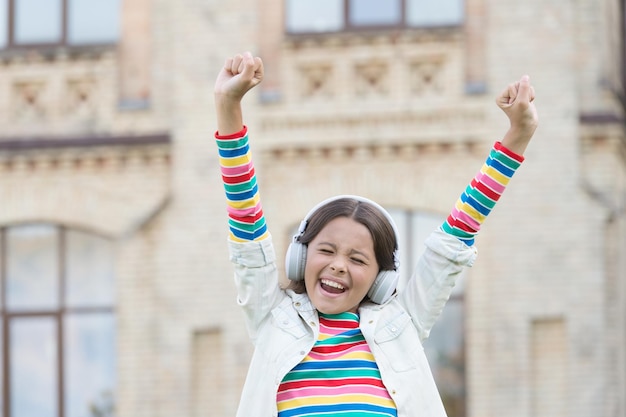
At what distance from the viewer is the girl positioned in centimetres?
485

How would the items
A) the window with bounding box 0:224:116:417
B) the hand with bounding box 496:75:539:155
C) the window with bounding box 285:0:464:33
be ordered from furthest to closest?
1. the window with bounding box 0:224:116:417
2. the window with bounding box 285:0:464:33
3. the hand with bounding box 496:75:539:155

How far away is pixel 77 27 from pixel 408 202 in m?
3.71

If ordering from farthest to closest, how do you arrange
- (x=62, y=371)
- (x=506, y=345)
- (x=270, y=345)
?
(x=62, y=371) < (x=506, y=345) < (x=270, y=345)

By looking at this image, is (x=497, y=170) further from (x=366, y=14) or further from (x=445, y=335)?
(x=366, y=14)

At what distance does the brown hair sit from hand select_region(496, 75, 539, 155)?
45 centimetres

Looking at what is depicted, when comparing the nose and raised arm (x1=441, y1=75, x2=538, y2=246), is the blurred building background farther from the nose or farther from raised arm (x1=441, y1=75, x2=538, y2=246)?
the nose

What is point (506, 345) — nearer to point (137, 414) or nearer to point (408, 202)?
point (408, 202)

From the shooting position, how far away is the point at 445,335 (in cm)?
1534

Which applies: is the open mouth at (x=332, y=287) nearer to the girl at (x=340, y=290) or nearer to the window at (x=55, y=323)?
the girl at (x=340, y=290)

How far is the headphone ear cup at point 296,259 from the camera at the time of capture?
199 inches

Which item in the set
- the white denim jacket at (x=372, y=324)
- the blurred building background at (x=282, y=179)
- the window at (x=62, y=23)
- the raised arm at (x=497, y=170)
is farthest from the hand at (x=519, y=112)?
the window at (x=62, y=23)

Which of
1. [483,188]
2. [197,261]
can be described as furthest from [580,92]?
[483,188]

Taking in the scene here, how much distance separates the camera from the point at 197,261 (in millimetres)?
15359

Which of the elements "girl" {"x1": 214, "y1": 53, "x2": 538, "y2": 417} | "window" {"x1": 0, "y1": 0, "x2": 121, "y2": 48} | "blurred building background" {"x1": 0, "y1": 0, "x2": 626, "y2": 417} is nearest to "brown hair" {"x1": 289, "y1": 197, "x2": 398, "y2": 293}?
"girl" {"x1": 214, "y1": 53, "x2": 538, "y2": 417}
